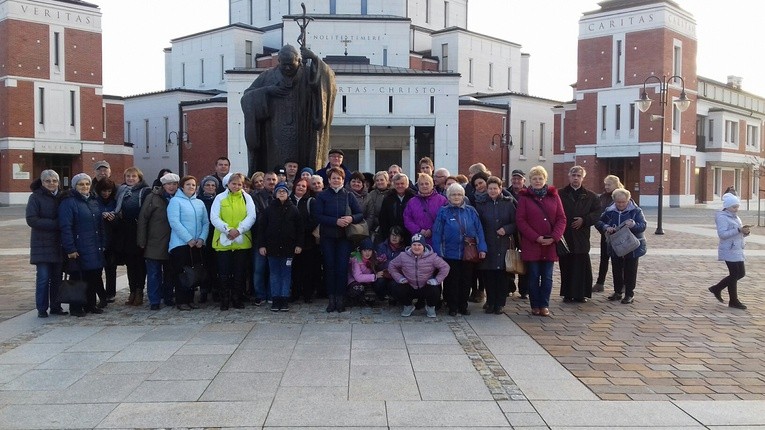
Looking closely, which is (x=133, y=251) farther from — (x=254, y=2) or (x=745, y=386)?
(x=254, y=2)

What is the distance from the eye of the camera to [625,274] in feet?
34.7

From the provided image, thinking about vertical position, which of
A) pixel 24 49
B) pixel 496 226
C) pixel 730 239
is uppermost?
pixel 24 49

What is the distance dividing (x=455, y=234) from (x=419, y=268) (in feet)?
2.21

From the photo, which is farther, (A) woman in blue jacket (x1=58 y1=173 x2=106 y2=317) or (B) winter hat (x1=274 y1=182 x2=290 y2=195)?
(B) winter hat (x1=274 y1=182 x2=290 y2=195)

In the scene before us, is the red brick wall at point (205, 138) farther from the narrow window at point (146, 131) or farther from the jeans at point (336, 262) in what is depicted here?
the jeans at point (336, 262)

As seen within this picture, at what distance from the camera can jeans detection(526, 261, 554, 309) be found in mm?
9344

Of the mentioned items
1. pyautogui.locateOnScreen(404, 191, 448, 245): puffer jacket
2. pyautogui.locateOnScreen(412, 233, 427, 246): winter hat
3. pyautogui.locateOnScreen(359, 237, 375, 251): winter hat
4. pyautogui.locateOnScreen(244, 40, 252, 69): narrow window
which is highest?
pyautogui.locateOnScreen(244, 40, 252, 69): narrow window

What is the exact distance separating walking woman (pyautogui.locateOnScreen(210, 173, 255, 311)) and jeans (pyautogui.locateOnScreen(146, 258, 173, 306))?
31.1 inches

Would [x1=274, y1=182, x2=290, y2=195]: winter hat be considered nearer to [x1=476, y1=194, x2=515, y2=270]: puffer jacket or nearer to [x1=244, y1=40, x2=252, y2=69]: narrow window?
[x1=476, y1=194, x2=515, y2=270]: puffer jacket

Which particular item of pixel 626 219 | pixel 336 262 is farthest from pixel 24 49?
pixel 626 219

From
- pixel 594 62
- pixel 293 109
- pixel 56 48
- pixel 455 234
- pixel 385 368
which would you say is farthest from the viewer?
pixel 594 62

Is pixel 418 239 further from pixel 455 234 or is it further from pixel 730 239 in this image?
pixel 730 239

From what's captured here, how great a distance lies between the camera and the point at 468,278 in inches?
374

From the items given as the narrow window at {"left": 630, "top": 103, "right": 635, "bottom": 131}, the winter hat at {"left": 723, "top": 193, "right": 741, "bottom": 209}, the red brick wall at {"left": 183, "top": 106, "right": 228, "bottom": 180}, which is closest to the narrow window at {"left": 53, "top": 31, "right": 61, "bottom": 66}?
the red brick wall at {"left": 183, "top": 106, "right": 228, "bottom": 180}
